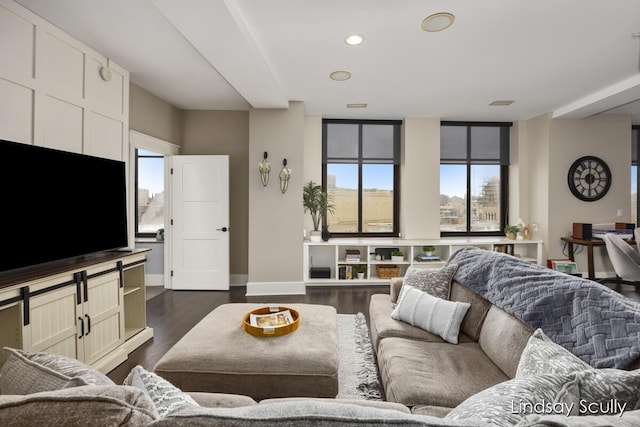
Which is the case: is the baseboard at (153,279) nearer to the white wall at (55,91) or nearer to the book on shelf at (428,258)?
the white wall at (55,91)

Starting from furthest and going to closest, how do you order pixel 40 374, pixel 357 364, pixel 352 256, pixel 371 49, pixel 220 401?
pixel 352 256, pixel 371 49, pixel 357 364, pixel 220 401, pixel 40 374

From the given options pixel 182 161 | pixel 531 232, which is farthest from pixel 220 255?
pixel 531 232

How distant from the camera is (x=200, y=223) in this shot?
15.8ft

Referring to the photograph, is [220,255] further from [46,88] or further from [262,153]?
[46,88]

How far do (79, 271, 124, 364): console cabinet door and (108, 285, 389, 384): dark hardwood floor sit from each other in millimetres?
224

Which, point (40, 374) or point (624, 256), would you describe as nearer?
point (40, 374)

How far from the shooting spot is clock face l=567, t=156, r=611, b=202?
5109 mm

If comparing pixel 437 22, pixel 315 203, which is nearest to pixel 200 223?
pixel 315 203

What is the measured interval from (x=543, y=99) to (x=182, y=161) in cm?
522

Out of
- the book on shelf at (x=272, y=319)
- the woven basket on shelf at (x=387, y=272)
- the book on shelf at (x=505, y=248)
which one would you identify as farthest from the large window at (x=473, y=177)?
the book on shelf at (x=272, y=319)

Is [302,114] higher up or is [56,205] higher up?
[302,114]

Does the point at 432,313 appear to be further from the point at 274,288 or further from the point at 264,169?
the point at 264,169

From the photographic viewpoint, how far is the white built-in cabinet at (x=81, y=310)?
1.88m

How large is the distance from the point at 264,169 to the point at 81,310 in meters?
2.68
